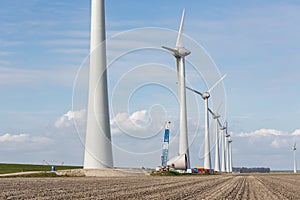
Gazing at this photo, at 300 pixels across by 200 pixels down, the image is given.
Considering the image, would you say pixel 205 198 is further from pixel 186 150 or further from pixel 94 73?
pixel 186 150

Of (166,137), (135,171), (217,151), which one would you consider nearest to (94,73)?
(135,171)

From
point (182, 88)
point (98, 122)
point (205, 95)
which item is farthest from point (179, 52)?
point (98, 122)

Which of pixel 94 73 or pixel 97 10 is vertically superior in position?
pixel 97 10

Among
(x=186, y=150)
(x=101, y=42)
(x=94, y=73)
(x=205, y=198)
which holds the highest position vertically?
(x=101, y=42)

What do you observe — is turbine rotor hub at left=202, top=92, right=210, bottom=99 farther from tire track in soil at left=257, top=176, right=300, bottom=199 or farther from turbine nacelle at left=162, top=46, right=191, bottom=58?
tire track in soil at left=257, top=176, right=300, bottom=199

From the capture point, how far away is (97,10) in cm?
8062

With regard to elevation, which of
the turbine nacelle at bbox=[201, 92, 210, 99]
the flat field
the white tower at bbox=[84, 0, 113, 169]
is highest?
the turbine nacelle at bbox=[201, 92, 210, 99]

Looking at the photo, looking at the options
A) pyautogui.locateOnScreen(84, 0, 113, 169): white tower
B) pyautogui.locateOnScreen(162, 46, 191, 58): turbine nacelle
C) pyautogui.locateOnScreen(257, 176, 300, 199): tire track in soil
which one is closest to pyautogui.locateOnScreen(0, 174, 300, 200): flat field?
pyautogui.locateOnScreen(257, 176, 300, 199): tire track in soil

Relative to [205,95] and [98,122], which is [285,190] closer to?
[98,122]

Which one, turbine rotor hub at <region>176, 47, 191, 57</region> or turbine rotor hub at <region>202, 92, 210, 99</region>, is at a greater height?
turbine rotor hub at <region>176, 47, 191, 57</region>

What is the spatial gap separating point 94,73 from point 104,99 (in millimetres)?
4567

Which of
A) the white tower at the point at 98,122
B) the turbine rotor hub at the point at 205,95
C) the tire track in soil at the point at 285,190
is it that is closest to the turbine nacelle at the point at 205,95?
the turbine rotor hub at the point at 205,95

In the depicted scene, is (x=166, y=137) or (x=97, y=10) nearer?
(x=97, y=10)

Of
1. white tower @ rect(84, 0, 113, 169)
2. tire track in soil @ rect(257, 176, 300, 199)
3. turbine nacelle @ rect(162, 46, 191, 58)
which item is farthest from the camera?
turbine nacelle @ rect(162, 46, 191, 58)
